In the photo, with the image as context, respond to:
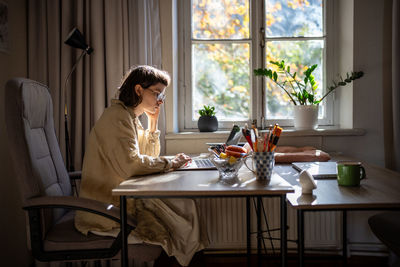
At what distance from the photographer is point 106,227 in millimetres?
1495

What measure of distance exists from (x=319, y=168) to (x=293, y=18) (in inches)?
53.7

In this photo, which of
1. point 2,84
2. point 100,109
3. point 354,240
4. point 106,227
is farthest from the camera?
point 354,240

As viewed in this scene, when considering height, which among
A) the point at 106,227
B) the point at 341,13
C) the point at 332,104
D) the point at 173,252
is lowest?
the point at 173,252

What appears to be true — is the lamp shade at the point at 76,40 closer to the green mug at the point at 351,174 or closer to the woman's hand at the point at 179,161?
the woman's hand at the point at 179,161

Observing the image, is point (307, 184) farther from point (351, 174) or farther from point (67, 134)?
point (67, 134)

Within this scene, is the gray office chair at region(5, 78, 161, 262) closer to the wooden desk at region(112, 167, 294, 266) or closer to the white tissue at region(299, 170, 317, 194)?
the wooden desk at region(112, 167, 294, 266)

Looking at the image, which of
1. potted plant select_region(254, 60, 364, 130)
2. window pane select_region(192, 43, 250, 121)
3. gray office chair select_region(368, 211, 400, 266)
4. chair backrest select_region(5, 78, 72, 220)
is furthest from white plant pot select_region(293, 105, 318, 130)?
chair backrest select_region(5, 78, 72, 220)

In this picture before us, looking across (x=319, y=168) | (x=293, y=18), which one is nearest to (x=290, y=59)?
(x=293, y=18)

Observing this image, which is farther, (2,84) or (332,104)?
(332,104)

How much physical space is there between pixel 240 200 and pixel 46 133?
4.17ft

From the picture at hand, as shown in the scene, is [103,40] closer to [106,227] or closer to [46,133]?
[46,133]

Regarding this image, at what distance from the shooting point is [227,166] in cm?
140

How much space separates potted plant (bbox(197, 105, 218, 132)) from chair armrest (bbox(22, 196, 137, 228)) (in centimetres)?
119

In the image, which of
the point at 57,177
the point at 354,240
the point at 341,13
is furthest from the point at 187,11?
the point at 354,240
